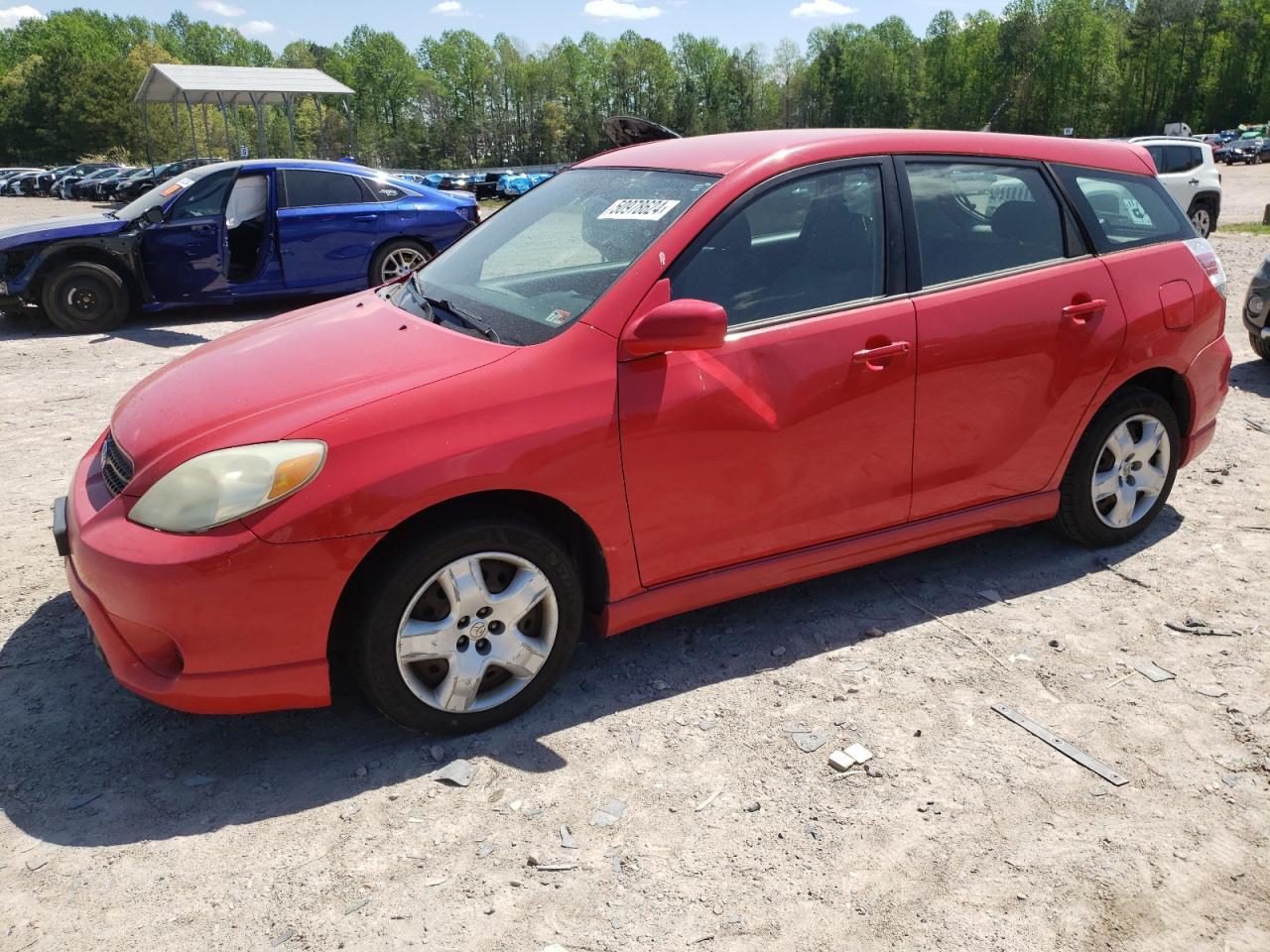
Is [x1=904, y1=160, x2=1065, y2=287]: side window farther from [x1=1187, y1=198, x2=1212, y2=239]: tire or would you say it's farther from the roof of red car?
[x1=1187, y1=198, x2=1212, y2=239]: tire

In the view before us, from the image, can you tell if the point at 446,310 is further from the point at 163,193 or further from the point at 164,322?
the point at 164,322

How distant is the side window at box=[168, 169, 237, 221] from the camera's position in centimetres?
984

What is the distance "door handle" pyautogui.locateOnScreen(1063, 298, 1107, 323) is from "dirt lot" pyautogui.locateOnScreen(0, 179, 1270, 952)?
1069 millimetres

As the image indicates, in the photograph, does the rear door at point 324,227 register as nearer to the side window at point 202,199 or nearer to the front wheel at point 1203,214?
the side window at point 202,199

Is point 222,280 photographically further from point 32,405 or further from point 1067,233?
point 1067,233

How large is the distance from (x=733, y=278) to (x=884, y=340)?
1.91 feet

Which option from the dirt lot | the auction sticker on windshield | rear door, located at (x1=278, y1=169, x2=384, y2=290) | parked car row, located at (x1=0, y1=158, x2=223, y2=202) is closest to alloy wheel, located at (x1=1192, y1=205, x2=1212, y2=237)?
rear door, located at (x1=278, y1=169, x2=384, y2=290)

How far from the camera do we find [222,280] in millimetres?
9961

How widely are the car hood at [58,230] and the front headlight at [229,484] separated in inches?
328

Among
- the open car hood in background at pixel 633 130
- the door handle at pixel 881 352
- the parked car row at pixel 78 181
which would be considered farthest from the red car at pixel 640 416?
the parked car row at pixel 78 181

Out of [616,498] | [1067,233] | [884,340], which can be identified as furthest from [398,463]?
[1067,233]

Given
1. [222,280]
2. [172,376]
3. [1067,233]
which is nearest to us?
[172,376]

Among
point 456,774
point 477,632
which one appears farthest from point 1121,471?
point 456,774

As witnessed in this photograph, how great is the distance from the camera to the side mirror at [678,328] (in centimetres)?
301
